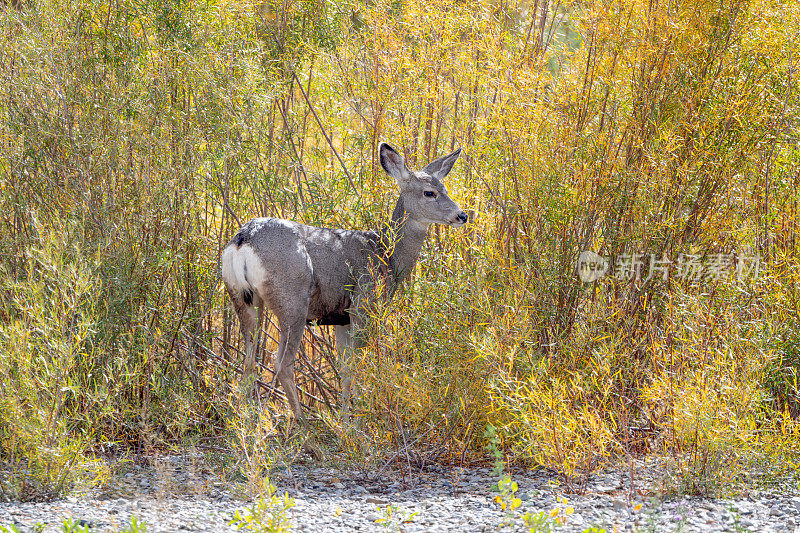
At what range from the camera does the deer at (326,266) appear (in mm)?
5094

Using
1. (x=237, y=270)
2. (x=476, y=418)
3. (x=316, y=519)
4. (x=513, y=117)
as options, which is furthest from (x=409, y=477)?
(x=513, y=117)

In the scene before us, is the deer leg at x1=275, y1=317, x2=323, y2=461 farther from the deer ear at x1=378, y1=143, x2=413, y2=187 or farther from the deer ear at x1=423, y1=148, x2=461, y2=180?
the deer ear at x1=423, y1=148, x2=461, y2=180

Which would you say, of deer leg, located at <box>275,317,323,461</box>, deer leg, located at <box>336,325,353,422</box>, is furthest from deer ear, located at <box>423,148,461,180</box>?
deer leg, located at <box>275,317,323,461</box>

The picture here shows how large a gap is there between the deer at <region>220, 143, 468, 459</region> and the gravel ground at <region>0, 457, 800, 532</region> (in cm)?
60

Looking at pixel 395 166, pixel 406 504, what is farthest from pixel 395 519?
pixel 395 166

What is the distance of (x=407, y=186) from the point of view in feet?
19.0

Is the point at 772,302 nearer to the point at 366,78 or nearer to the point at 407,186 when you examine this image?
the point at 407,186

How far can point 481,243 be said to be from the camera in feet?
19.6

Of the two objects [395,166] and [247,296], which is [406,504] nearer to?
[247,296]

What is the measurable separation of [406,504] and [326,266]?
1686 mm

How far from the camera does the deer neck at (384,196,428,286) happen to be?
584 cm

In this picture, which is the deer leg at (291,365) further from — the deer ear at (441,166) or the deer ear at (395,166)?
the deer ear at (441,166)

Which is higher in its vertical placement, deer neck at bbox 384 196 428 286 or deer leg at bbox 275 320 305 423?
deer neck at bbox 384 196 428 286

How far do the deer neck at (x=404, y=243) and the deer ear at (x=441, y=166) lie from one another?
0.27m
